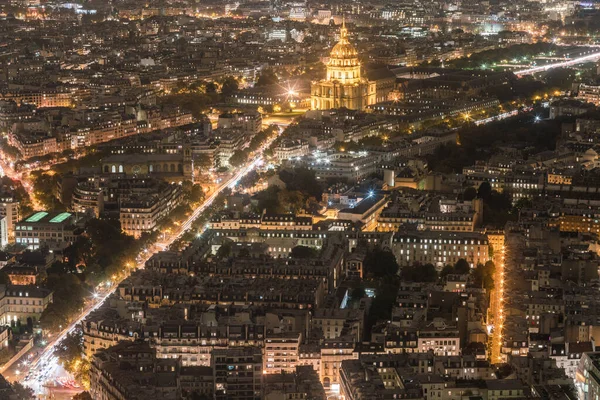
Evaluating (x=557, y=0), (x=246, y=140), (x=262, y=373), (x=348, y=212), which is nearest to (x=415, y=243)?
(x=348, y=212)

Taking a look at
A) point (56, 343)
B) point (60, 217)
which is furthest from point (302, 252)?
point (56, 343)

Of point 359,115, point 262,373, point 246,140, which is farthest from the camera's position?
point 359,115

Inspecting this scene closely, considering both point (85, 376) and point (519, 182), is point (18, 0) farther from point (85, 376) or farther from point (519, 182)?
point (85, 376)

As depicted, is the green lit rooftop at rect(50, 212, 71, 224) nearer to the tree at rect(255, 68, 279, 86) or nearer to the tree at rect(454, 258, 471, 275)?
the tree at rect(454, 258, 471, 275)

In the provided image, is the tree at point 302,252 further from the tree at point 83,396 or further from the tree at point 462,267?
the tree at point 83,396

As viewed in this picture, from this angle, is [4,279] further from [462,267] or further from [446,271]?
[462,267]

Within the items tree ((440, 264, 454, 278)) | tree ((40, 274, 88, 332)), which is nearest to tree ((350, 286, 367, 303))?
tree ((440, 264, 454, 278))
